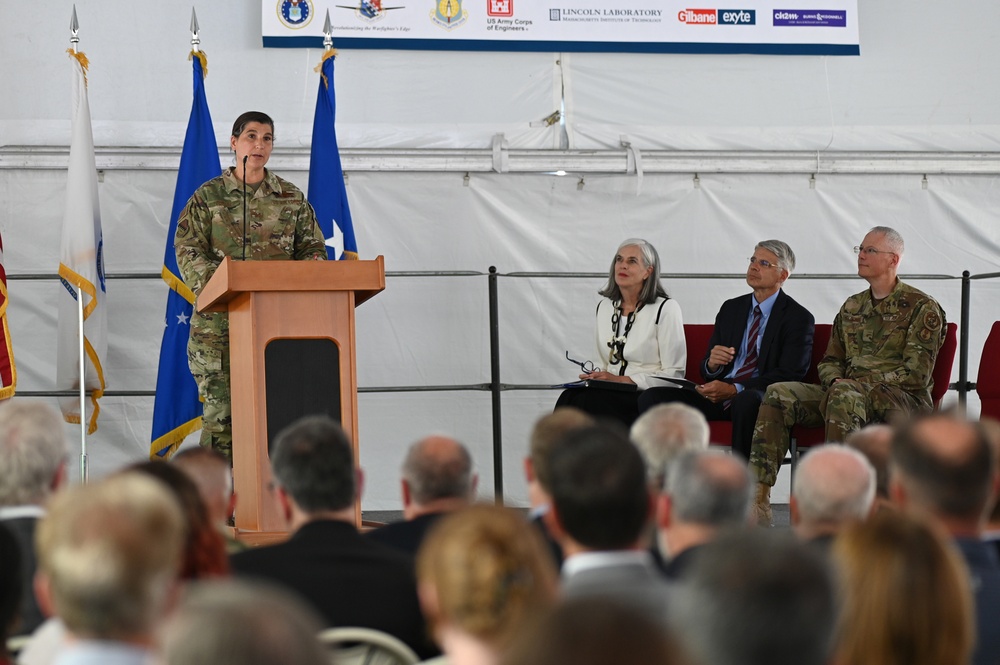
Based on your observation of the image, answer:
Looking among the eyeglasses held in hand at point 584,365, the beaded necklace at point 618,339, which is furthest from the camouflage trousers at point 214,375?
the beaded necklace at point 618,339

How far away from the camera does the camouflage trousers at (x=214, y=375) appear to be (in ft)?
14.5

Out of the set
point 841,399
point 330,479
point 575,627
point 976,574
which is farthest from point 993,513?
point 841,399

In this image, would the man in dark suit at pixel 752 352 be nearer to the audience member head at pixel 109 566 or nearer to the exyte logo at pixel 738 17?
the exyte logo at pixel 738 17

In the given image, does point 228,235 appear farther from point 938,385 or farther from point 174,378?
point 938,385

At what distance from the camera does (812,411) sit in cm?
459

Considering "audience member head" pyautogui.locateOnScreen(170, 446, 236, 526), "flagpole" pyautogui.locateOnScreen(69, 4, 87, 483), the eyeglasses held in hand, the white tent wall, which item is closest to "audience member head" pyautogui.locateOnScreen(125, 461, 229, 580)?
"audience member head" pyautogui.locateOnScreen(170, 446, 236, 526)

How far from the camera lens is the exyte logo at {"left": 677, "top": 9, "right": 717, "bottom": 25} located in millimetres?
5910

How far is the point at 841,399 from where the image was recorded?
175 inches

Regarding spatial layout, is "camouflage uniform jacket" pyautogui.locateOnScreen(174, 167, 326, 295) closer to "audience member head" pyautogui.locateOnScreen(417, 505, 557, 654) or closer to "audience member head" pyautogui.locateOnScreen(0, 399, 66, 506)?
"audience member head" pyautogui.locateOnScreen(0, 399, 66, 506)

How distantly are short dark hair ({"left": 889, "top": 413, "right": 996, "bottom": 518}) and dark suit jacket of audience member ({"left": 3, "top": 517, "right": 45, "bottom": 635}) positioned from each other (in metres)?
1.41

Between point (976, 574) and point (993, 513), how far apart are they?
43 cm

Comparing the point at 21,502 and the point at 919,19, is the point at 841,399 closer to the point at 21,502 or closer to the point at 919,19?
the point at 919,19

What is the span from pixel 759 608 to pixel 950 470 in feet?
3.49

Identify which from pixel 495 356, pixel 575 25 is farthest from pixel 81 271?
pixel 575 25
